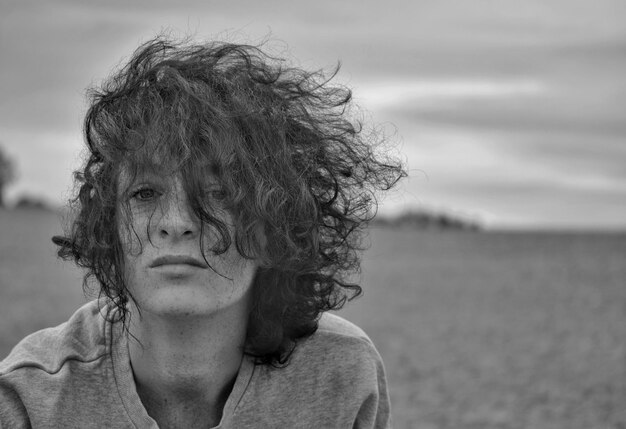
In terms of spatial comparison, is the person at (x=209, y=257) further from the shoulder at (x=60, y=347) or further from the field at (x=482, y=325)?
the field at (x=482, y=325)

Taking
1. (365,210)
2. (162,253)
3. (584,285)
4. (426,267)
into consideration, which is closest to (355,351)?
(365,210)

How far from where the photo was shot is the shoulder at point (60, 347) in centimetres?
250

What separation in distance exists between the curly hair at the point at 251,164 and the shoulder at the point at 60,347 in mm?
116

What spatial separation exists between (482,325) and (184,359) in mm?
13555

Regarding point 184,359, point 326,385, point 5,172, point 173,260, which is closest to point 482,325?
point 326,385

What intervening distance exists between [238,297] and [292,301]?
0.94 ft

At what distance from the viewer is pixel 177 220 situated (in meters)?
2.32

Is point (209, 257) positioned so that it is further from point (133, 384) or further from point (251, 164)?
point (133, 384)

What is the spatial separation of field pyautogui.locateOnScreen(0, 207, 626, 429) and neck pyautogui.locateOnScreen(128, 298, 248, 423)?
2546 mm

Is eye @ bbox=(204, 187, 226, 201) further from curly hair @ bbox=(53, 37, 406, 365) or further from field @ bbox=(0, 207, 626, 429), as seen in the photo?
field @ bbox=(0, 207, 626, 429)

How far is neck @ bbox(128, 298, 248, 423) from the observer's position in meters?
2.51

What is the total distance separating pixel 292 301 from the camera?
270 cm

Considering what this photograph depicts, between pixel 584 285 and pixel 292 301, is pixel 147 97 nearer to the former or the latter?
pixel 292 301

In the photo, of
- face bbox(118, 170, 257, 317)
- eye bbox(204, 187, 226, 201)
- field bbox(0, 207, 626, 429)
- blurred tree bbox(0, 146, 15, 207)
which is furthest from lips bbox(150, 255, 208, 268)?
blurred tree bbox(0, 146, 15, 207)
